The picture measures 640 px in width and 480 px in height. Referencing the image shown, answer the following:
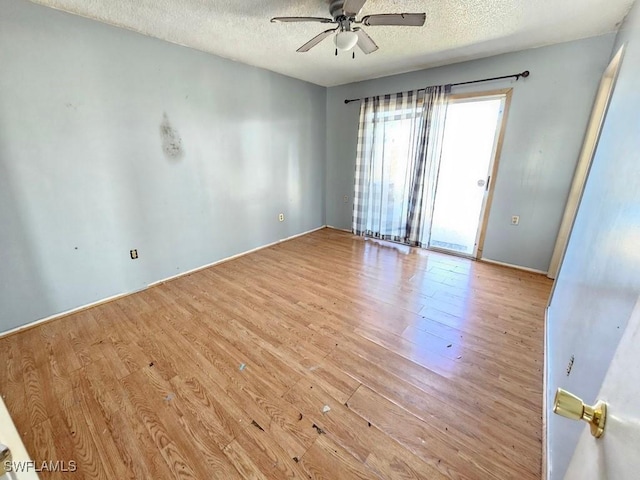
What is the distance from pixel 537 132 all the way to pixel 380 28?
1982mm

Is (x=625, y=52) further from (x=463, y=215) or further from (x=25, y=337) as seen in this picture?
(x=25, y=337)

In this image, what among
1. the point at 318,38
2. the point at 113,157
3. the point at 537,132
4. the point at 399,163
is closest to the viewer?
the point at 318,38

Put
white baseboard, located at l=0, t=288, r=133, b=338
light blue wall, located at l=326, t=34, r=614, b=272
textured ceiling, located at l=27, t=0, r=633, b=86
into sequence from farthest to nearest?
light blue wall, located at l=326, t=34, r=614, b=272
white baseboard, located at l=0, t=288, r=133, b=338
textured ceiling, located at l=27, t=0, r=633, b=86

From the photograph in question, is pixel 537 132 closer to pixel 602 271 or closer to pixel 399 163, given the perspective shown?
pixel 399 163

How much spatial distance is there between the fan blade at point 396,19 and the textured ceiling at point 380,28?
0.27 m

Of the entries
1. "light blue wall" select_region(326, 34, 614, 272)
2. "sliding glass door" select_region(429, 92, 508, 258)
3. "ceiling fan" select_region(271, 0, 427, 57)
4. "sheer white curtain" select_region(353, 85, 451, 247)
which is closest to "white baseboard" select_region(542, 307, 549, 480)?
"light blue wall" select_region(326, 34, 614, 272)

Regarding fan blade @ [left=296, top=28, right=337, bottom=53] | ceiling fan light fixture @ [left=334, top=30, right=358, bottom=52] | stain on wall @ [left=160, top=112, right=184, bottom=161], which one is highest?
fan blade @ [left=296, top=28, right=337, bottom=53]

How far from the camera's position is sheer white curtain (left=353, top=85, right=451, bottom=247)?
336cm

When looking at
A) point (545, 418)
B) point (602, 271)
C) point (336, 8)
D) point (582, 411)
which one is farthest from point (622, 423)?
point (336, 8)

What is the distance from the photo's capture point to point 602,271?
973 mm

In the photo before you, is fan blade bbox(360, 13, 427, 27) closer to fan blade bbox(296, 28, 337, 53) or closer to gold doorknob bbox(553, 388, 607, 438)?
fan blade bbox(296, 28, 337, 53)

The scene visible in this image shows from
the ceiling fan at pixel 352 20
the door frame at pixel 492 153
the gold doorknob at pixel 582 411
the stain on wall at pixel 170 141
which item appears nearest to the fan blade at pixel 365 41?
the ceiling fan at pixel 352 20

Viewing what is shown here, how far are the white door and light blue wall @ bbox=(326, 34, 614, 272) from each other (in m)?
3.07

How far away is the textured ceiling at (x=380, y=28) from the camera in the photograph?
1.91m
